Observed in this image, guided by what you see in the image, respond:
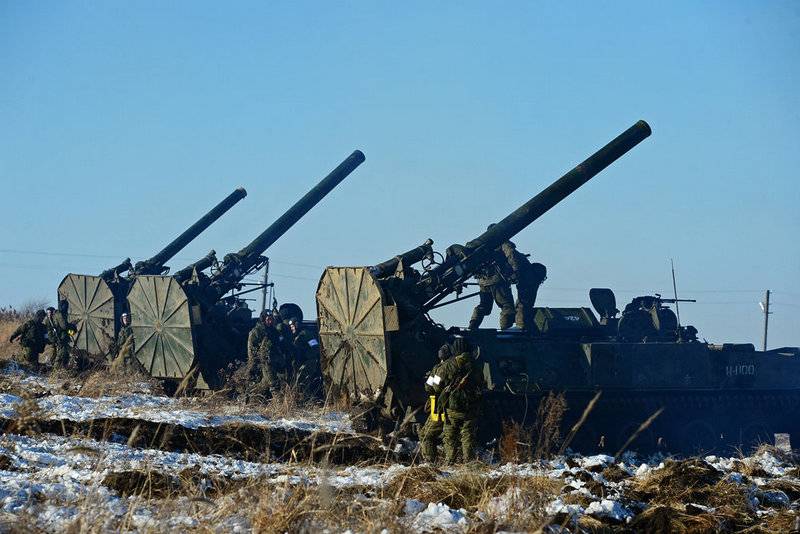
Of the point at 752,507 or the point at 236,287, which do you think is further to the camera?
the point at 236,287

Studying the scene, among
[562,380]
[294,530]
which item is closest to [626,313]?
[562,380]

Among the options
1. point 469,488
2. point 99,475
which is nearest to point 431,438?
point 469,488

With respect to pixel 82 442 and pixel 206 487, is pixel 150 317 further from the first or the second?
pixel 206 487

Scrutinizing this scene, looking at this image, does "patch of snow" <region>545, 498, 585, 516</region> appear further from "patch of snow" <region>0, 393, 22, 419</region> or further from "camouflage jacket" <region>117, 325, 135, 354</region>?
"camouflage jacket" <region>117, 325, 135, 354</region>

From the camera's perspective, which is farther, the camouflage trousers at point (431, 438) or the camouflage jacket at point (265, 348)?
the camouflage jacket at point (265, 348)

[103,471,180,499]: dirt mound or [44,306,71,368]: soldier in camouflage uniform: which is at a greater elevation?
[44,306,71,368]: soldier in camouflage uniform

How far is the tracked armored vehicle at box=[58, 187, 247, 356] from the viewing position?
2667 centimetres

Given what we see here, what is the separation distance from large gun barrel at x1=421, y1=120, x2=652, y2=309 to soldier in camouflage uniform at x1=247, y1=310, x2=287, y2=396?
5.47m

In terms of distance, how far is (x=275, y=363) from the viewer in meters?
22.1

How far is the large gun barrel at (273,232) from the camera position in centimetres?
2450

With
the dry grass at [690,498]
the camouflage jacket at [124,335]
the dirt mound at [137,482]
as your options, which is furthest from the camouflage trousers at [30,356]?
the dry grass at [690,498]

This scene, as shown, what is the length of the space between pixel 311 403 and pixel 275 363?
65.5 inches

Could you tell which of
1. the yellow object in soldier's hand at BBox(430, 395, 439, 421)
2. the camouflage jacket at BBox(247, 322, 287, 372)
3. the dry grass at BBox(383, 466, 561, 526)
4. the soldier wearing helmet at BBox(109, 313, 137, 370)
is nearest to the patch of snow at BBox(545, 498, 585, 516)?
the dry grass at BBox(383, 466, 561, 526)

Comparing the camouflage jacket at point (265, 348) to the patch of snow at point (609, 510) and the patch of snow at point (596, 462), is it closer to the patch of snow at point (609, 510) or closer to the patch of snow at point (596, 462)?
the patch of snow at point (596, 462)
